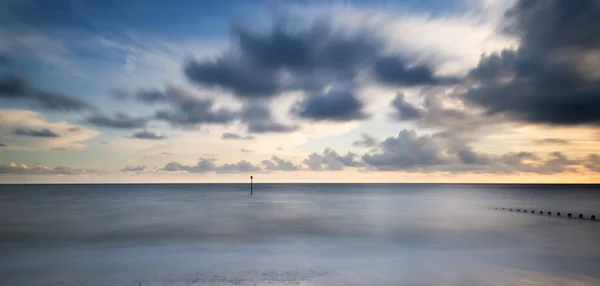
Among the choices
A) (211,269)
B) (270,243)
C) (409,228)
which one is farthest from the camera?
(409,228)

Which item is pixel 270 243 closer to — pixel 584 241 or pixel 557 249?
pixel 557 249

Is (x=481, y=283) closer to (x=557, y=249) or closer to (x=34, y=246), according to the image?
A: (x=557, y=249)

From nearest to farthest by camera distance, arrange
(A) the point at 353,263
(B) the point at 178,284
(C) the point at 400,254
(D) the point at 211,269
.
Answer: (B) the point at 178,284 → (D) the point at 211,269 → (A) the point at 353,263 → (C) the point at 400,254

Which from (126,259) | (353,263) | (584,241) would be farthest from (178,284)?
(584,241)

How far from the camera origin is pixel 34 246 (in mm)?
24344

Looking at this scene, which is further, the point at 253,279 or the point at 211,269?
the point at 211,269

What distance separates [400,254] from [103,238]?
22933mm

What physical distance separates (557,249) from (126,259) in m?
28.1

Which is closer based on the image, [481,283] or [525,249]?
[481,283]

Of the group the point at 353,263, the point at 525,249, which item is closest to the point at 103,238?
the point at 353,263

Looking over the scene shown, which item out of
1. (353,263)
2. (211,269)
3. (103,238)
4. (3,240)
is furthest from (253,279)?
(3,240)

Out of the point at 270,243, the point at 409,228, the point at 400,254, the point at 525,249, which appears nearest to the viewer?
the point at 400,254

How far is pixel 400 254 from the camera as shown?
70.2ft

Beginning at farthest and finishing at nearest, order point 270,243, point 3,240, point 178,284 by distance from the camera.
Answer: point 3,240 < point 270,243 < point 178,284
